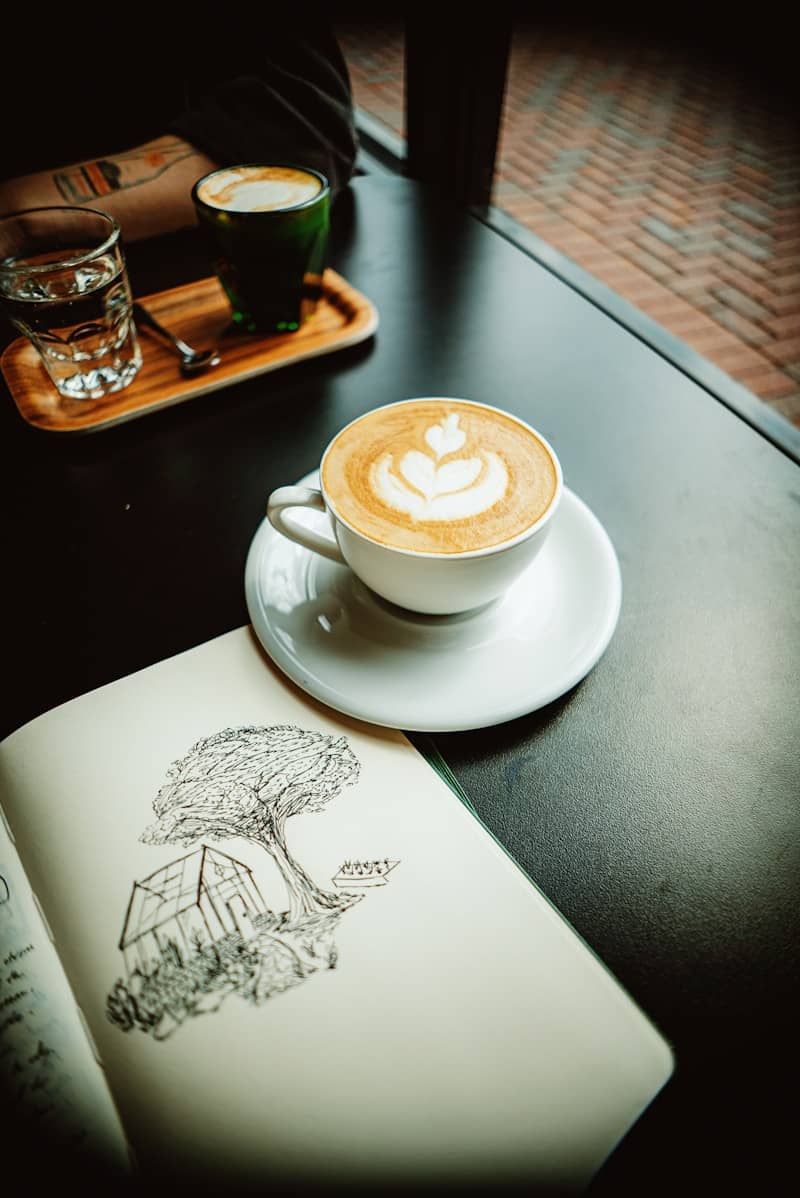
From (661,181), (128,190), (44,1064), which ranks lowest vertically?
(44,1064)

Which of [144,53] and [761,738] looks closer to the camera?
[761,738]

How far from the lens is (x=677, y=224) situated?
7.67 ft

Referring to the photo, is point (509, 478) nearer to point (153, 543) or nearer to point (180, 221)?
point (153, 543)

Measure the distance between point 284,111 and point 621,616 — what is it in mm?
727

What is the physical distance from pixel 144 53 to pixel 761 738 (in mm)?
1173

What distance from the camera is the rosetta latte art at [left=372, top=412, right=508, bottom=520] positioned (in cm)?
44

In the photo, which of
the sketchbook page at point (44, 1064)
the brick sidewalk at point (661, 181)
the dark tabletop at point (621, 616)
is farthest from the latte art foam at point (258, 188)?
the brick sidewalk at point (661, 181)

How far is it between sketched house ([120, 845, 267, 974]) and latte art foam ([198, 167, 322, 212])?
1.71 feet

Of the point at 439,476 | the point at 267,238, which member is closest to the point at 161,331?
the point at 267,238

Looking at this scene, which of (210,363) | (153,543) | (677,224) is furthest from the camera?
(677,224)

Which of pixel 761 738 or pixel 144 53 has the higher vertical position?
pixel 144 53

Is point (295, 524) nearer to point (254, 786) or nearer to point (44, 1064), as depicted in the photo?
point (254, 786)

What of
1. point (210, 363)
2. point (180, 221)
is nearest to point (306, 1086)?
point (210, 363)

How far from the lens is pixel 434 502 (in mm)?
444
